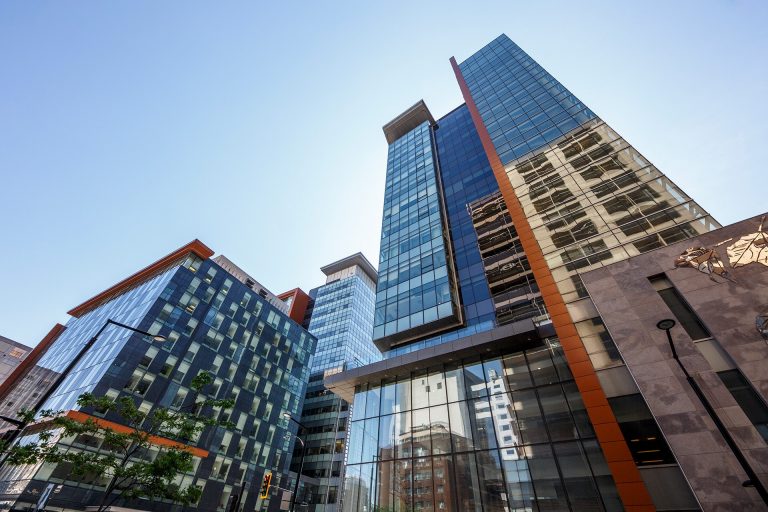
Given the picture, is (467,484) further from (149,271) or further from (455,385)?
(149,271)

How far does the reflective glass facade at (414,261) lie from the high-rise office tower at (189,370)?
30.2 meters

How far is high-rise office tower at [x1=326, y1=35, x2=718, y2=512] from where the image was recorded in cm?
1766

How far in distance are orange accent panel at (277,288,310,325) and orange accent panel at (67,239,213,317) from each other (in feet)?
121

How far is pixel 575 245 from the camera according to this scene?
25.4m

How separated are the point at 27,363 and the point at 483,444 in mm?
97537

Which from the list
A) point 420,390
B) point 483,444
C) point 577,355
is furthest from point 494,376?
point 420,390

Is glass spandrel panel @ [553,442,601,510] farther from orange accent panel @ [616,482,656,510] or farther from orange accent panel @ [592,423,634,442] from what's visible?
orange accent panel @ [592,423,634,442]

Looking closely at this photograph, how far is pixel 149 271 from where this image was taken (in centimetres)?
6744

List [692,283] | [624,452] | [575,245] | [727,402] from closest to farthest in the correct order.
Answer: [727,402], [624,452], [692,283], [575,245]

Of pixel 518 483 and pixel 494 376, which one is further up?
pixel 494 376

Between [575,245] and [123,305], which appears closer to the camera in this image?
[575,245]

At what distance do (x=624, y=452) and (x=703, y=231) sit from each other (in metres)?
14.2

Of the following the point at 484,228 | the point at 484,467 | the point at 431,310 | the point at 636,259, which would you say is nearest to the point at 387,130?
the point at 484,228

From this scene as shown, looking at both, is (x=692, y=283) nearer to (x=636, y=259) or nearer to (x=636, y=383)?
(x=636, y=259)
